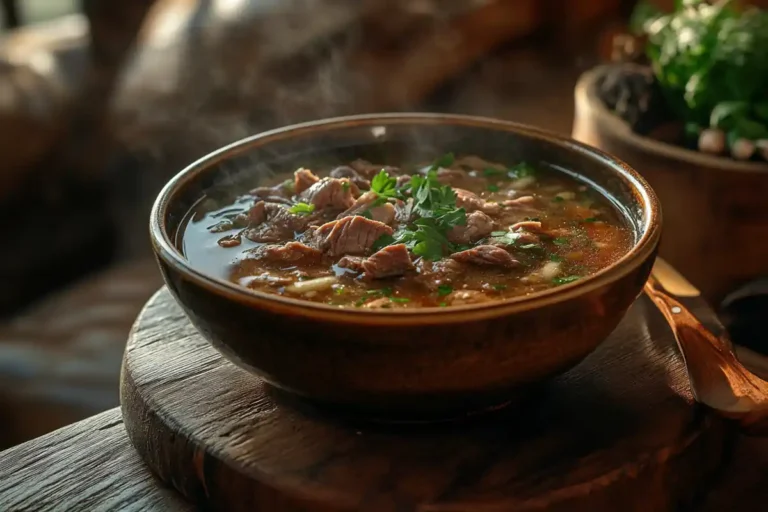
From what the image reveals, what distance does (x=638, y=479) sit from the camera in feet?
4.38

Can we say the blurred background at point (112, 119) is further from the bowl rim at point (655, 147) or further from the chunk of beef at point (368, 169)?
the chunk of beef at point (368, 169)

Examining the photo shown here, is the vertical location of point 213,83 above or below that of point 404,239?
below

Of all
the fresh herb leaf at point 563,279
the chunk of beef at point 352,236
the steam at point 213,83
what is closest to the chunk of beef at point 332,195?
the chunk of beef at point 352,236

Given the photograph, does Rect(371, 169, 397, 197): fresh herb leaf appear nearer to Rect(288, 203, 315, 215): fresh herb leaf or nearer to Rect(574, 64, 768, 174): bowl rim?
Rect(288, 203, 315, 215): fresh herb leaf

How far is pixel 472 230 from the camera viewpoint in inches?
65.1

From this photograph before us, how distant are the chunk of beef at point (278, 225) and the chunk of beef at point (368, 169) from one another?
290 mm

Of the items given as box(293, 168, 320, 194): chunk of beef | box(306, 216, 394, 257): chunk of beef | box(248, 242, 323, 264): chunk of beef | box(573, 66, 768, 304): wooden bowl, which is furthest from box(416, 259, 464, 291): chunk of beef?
box(573, 66, 768, 304): wooden bowl

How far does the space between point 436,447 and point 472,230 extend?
0.46 meters

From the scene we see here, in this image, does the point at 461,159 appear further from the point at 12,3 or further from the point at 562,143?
the point at 12,3

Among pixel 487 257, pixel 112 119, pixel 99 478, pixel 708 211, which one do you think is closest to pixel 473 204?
pixel 487 257

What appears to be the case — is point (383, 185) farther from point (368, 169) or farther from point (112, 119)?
point (112, 119)

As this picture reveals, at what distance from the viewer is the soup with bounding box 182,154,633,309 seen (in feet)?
4.96

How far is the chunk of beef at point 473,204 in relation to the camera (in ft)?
5.75

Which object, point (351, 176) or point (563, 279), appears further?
point (351, 176)
